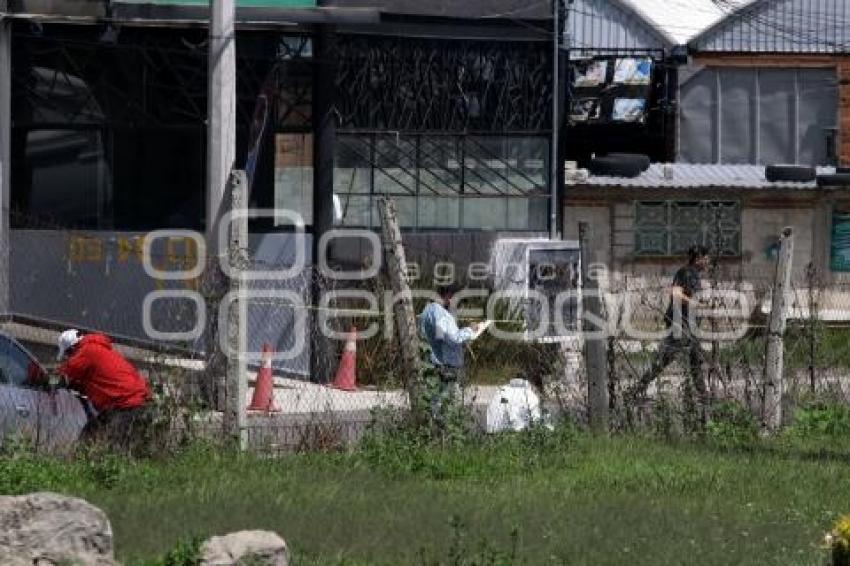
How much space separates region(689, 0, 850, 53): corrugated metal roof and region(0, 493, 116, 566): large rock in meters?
25.8

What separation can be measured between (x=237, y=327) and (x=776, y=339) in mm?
4827

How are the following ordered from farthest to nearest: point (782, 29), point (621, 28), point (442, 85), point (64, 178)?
point (621, 28), point (782, 29), point (442, 85), point (64, 178)

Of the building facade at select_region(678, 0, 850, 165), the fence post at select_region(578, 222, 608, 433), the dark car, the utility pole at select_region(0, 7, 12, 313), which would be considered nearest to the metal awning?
the utility pole at select_region(0, 7, 12, 313)

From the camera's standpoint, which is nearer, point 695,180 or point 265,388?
point 265,388

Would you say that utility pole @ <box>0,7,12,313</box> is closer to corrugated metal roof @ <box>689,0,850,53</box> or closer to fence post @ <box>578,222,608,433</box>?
fence post @ <box>578,222,608,433</box>

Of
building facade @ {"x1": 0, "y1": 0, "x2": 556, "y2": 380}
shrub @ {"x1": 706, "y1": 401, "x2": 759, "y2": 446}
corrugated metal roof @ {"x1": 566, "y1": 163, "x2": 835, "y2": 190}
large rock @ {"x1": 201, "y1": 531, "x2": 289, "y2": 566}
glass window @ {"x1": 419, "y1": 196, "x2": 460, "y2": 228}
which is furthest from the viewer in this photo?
corrugated metal roof @ {"x1": 566, "y1": 163, "x2": 835, "y2": 190}

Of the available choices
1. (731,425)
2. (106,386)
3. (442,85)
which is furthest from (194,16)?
(731,425)

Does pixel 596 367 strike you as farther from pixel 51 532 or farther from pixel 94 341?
pixel 51 532

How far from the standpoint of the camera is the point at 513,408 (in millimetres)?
14641

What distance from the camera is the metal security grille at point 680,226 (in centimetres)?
2961

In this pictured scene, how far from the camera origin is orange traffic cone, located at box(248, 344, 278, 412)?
16122 mm

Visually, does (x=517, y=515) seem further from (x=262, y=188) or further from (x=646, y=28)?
(x=646, y=28)

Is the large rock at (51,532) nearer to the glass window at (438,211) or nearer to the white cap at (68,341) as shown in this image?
the white cap at (68,341)

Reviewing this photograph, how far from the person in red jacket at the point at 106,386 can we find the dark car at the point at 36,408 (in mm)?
152
